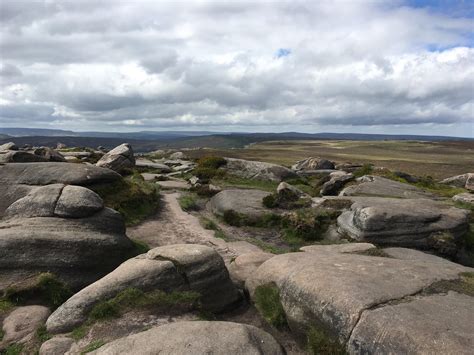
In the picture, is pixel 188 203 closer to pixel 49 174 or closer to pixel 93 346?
pixel 49 174

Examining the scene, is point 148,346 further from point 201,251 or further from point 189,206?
point 189,206

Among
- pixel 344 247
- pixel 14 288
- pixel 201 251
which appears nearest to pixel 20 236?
pixel 14 288

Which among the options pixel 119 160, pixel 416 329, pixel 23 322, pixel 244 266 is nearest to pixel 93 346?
pixel 23 322

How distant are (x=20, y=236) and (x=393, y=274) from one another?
635 inches

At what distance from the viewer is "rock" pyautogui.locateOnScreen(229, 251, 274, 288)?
1794 cm

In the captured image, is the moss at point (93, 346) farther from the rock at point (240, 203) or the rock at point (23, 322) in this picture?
the rock at point (240, 203)

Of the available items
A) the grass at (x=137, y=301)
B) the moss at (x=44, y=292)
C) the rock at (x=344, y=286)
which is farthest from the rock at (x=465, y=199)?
the moss at (x=44, y=292)

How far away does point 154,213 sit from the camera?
107ft

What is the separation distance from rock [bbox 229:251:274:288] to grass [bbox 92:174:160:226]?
39.2 ft

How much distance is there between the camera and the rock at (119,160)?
171 feet

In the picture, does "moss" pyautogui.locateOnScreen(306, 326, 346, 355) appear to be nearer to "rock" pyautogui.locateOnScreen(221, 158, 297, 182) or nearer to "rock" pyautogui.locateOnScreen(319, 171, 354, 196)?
"rock" pyautogui.locateOnScreen(319, 171, 354, 196)

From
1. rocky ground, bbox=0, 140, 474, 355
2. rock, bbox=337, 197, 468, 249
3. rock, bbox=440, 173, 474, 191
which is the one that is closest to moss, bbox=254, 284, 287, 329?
rocky ground, bbox=0, 140, 474, 355

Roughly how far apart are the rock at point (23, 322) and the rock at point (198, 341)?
401cm

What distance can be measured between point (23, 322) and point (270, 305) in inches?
354
